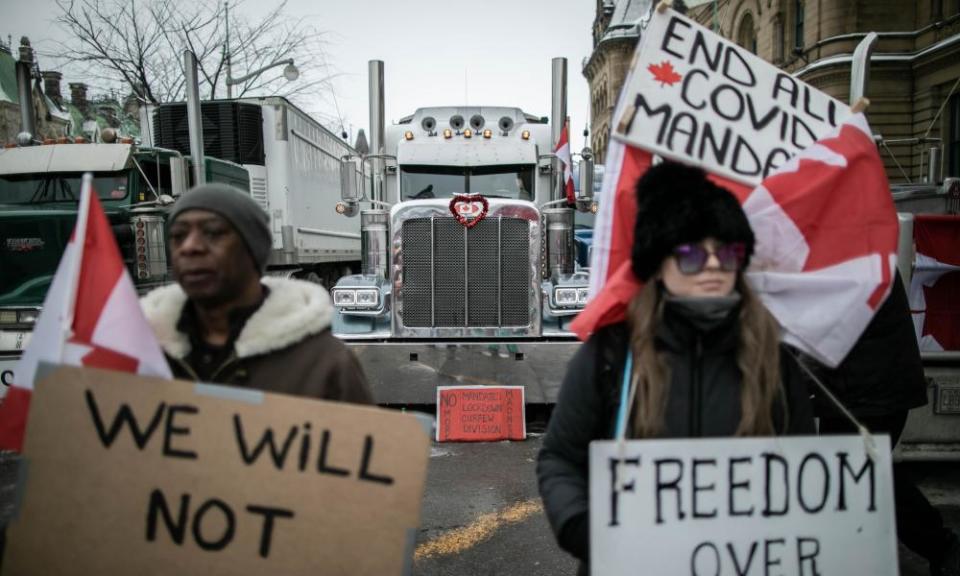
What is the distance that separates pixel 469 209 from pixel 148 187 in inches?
186

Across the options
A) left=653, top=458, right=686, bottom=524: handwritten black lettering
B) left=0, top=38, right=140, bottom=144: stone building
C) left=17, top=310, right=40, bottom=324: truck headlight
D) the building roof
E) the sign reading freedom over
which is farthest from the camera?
the building roof

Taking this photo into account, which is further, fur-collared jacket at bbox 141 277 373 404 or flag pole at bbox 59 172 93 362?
fur-collared jacket at bbox 141 277 373 404

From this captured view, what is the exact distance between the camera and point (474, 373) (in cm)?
652

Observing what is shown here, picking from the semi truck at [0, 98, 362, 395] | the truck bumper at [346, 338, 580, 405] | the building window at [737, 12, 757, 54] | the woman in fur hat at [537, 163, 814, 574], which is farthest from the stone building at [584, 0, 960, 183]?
the woman in fur hat at [537, 163, 814, 574]

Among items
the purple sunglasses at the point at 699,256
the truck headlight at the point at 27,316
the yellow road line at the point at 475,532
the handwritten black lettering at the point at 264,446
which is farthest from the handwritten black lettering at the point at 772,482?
the truck headlight at the point at 27,316

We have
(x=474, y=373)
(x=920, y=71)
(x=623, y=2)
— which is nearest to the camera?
(x=474, y=373)

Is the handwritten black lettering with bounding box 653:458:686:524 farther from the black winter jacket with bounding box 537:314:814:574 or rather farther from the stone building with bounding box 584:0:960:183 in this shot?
the stone building with bounding box 584:0:960:183

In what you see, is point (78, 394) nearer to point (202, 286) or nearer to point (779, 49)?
point (202, 286)

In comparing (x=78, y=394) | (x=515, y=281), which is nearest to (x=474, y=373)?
(x=515, y=281)

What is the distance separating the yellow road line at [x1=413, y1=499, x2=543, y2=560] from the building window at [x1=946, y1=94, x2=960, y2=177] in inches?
807

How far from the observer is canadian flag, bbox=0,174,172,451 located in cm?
175

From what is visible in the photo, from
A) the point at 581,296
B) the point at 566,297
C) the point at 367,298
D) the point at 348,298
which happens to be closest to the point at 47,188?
the point at 348,298

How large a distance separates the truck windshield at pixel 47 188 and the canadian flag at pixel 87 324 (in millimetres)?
7761

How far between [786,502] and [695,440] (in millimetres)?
328
